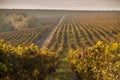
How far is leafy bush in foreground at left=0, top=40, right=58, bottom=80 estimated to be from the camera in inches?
357

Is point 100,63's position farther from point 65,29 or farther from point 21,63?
point 65,29

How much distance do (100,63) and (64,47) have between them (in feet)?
30.5

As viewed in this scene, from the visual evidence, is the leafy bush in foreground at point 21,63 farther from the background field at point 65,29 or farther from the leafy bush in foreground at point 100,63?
the background field at point 65,29

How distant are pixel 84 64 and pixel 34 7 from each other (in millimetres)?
8325

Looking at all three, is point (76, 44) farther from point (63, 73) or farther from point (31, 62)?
point (31, 62)

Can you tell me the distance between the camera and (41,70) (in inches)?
476

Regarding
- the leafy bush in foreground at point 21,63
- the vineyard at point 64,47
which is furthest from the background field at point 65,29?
the leafy bush in foreground at point 21,63

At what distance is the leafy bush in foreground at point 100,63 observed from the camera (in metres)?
9.62

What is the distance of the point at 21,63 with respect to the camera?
33.5 feet

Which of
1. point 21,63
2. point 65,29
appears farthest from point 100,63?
point 65,29

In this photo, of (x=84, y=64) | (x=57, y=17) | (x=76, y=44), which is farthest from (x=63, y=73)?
(x=57, y=17)

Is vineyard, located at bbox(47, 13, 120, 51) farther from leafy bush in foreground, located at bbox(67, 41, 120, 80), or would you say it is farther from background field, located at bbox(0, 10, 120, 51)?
leafy bush in foreground, located at bbox(67, 41, 120, 80)

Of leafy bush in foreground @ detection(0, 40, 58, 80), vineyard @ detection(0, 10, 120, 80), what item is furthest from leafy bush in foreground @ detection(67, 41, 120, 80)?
leafy bush in foreground @ detection(0, 40, 58, 80)

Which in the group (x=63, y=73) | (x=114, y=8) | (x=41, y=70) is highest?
(x=114, y=8)
